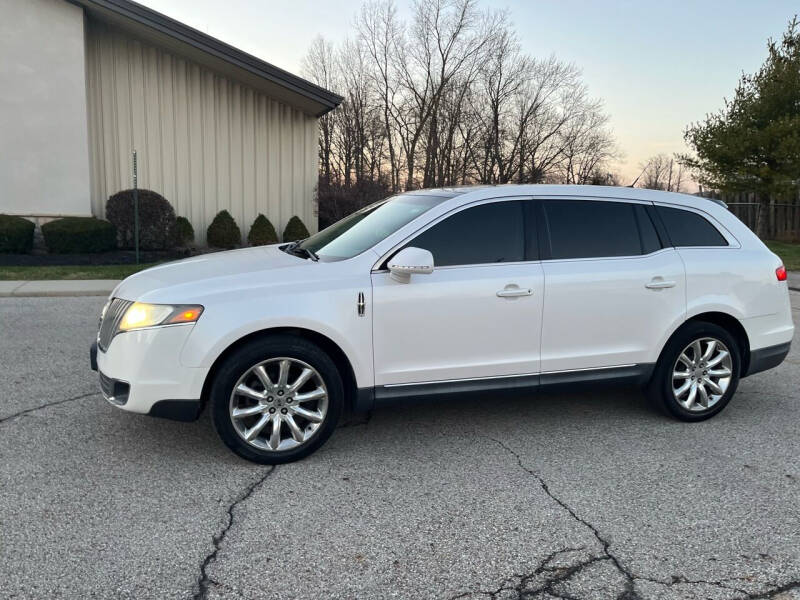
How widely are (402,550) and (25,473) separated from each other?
2.30m

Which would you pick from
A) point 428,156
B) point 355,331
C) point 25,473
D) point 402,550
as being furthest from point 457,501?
point 428,156

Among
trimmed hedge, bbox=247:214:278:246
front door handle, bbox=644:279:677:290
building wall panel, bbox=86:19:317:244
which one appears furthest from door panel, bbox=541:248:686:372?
building wall panel, bbox=86:19:317:244

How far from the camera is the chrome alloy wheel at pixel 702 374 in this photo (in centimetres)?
498

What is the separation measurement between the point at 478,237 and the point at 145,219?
43.8 feet

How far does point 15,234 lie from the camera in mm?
14641

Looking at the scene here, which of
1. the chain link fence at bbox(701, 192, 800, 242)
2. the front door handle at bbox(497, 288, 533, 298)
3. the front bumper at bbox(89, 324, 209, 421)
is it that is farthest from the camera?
the chain link fence at bbox(701, 192, 800, 242)

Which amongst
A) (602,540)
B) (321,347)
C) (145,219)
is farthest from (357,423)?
(145,219)

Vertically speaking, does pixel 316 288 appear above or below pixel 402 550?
above

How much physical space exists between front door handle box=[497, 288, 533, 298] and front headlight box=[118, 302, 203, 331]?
1898 millimetres

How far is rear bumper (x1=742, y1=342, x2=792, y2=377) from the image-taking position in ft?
17.0

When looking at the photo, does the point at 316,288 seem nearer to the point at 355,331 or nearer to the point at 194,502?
the point at 355,331

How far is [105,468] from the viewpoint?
3.98 metres

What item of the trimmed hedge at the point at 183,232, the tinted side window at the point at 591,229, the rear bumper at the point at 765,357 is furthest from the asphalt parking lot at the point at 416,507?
the trimmed hedge at the point at 183,232

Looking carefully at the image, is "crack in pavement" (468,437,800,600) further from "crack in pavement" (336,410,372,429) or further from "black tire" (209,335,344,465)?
"crack in pavement" (336,410,372,429)
